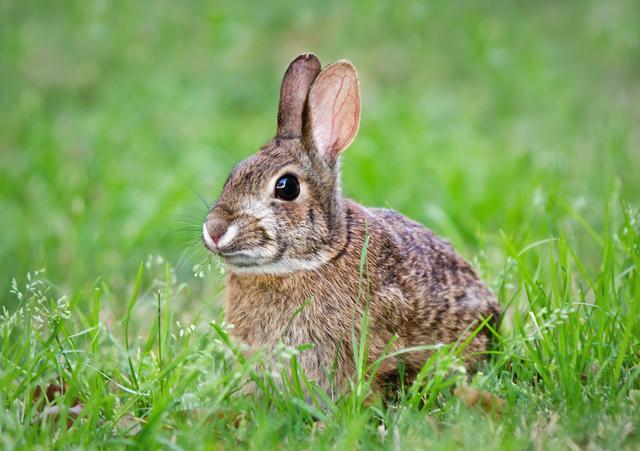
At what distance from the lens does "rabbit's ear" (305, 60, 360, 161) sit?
371cm

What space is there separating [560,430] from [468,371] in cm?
89

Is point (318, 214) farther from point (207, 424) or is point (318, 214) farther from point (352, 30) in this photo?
point (352, 30)

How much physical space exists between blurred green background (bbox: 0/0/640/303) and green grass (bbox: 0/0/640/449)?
26 millimetres

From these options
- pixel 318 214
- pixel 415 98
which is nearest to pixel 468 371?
pixel 318 214

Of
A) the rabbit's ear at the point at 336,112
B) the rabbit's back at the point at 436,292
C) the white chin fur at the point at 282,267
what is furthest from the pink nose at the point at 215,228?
the rabbit's back at the point at 436,292

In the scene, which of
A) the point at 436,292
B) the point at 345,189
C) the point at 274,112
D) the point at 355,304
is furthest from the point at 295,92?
the point at 274,112

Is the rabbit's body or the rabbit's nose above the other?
the rabbit's nose

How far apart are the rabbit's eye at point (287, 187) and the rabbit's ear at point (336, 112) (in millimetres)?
242

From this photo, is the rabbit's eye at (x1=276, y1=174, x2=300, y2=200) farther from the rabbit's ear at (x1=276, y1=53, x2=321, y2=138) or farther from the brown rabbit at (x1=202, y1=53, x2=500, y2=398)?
the rabbit's ear at (x1=276, y1=53, x2=321, y2=138)

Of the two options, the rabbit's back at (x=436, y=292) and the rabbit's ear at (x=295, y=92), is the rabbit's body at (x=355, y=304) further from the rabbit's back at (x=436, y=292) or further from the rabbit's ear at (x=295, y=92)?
the rabbit's ear at (x=295, y=92)

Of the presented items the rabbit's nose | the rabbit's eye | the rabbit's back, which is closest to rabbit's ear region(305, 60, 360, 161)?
the rabbit's eye

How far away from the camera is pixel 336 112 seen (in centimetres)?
373

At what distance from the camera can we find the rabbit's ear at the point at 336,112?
3.71 meters

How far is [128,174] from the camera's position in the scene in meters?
6.90
